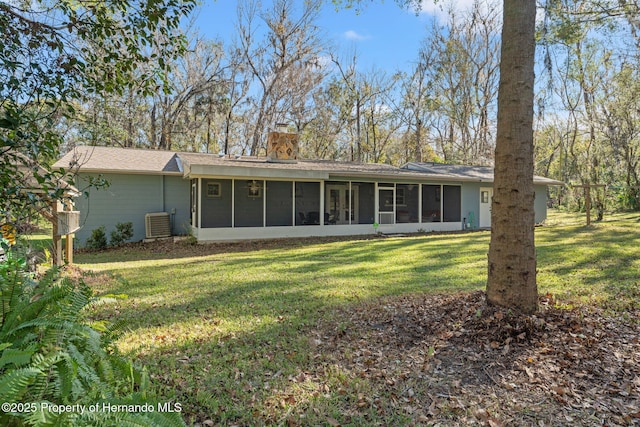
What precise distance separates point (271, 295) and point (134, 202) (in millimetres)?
9526

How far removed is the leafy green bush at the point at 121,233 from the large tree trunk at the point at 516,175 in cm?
1220

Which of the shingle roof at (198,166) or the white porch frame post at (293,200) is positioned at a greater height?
the shingle roof at (198,166)

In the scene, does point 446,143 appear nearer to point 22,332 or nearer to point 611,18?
point 611,18

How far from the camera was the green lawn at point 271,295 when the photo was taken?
9.00ft

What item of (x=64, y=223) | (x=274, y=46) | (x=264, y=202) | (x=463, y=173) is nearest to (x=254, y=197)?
(x=264, y=202)

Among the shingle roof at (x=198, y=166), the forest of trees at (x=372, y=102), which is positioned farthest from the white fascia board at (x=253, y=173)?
the forest of trees at (x=372, y=102)

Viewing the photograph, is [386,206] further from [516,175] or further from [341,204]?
[516,175]

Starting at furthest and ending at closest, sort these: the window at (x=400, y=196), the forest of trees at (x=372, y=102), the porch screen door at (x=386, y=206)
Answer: the forest of trees at (x=372, y=102) < the window at (x=400, y=196) < the porch screen door at (x=386, y=206)

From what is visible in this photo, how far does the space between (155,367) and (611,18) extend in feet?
39.0

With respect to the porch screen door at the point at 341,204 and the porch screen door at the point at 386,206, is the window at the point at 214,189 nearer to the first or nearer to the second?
the porch screen door at the point at 341,204

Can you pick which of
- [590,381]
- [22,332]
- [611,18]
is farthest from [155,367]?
[611,18]

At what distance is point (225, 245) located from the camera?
11.6 metres

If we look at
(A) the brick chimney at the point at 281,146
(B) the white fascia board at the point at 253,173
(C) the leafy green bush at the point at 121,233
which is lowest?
(C) the leafy green bush at the point at 121,233

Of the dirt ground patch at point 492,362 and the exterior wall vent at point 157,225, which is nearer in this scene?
the dirt ground patch at point 492,362
